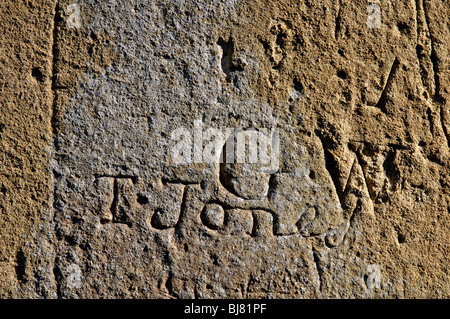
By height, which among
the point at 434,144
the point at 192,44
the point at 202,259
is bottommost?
the point at 202,259

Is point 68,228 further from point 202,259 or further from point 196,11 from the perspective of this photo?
point 196,11

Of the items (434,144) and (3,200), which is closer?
(3,200)

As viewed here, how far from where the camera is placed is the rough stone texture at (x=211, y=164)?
1.78 m

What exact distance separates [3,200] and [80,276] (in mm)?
406

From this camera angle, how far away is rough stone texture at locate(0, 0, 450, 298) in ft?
5.84

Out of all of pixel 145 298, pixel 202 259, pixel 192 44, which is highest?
pixel 192 44

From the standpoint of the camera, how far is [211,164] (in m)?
1.83

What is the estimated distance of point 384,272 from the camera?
1.85 m

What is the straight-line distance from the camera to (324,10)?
1.89 m

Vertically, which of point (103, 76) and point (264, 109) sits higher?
point (103, 76)

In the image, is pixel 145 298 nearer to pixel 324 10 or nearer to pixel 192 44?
pixel 192 44

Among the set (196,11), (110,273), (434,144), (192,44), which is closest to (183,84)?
(192,44)

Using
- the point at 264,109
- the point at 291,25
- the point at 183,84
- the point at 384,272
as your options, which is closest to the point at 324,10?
the point at 291,25

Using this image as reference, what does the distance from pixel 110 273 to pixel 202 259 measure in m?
0.35
